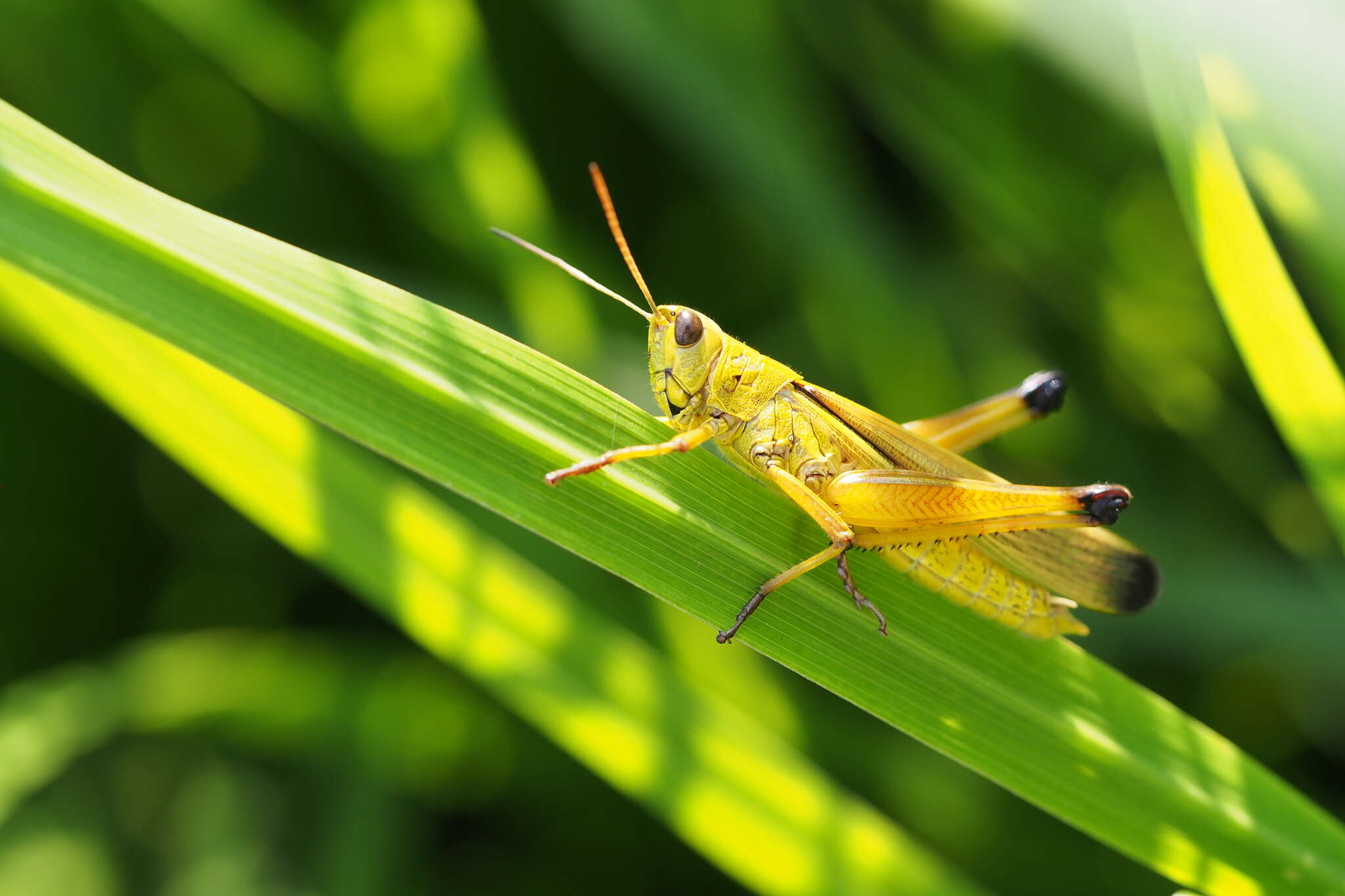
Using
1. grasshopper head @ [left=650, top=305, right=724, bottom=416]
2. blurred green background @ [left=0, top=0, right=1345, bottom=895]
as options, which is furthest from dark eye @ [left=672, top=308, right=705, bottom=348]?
blurred green background @ [left=0, top=0, right=1345, bottom=895]

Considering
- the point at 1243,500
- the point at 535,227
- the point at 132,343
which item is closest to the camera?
the point at 132,343

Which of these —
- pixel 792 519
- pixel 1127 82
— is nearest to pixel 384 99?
pixel 792 519

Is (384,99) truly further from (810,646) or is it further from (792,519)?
(810,646)

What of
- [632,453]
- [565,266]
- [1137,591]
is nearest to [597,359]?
[565,266]

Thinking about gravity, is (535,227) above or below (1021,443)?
below

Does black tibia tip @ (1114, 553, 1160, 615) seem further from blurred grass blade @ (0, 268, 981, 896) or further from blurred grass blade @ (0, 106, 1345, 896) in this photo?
blurred grass blade @ (0, 268, 981, 896)

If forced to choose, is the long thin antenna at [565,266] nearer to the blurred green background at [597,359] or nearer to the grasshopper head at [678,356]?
the grasshopper head at [678,356]

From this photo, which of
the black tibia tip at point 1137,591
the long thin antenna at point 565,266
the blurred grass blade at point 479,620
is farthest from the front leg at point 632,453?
the black tibia tip at point 1137,591
